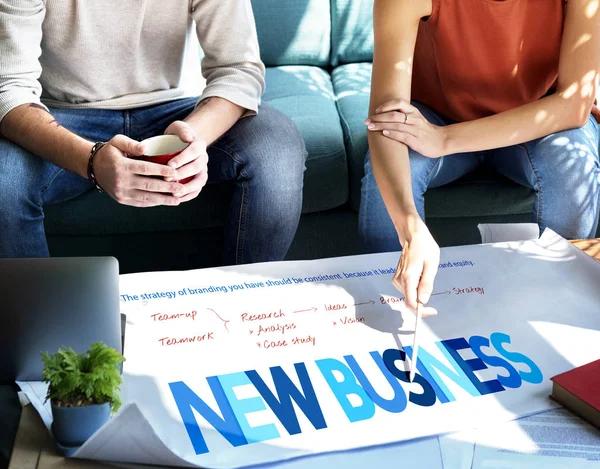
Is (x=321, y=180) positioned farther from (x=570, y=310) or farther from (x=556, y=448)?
(x=556, y=448)

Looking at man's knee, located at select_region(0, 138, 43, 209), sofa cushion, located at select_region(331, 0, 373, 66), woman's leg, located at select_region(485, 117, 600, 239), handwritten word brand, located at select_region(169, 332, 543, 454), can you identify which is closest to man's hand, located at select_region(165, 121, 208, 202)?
man's knee, located at select_region(0, 138, 43, 209)

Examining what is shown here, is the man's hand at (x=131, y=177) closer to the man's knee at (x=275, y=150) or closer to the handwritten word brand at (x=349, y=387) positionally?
the man's knee at (x=275, y=150)

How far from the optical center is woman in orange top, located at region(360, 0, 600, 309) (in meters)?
1.29

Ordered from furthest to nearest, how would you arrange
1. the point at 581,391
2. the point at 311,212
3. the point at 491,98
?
the point at 311,212
the point at 491,98
the point at 581,391

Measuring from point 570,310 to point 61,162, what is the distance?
93 centimetres

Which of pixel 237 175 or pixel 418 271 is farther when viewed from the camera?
pixel 237 175

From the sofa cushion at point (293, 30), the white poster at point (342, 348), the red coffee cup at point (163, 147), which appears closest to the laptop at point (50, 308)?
the white poster at point (342, 348)

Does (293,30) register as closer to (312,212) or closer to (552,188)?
A: (312,212)

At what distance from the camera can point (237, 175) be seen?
1.47 metres

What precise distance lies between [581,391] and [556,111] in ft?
2.49

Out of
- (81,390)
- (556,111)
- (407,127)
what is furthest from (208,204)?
(81,390)

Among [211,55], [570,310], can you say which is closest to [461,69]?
[211,55]

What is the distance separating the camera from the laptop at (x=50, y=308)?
2.48 feet

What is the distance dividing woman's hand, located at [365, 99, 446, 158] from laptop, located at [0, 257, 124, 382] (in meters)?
0.63
